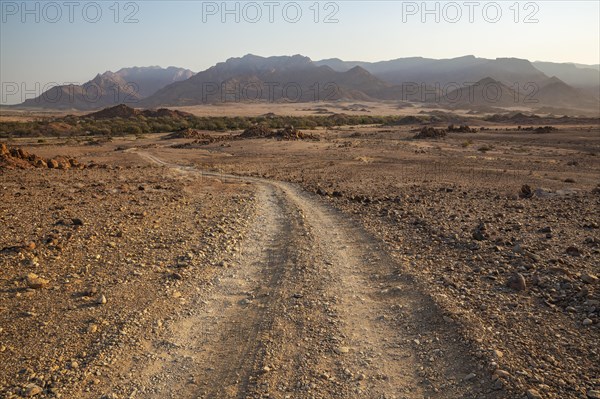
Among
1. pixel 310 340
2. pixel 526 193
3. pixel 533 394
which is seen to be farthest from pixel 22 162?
pixel 533 394

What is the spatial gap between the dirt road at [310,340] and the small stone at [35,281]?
2.25 m

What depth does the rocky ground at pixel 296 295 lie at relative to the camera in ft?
15.0

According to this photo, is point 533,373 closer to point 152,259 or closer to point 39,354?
point 39,354

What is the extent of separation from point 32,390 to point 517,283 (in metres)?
6.30

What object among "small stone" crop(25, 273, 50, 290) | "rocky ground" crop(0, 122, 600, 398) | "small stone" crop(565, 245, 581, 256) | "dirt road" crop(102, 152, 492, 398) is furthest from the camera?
"small stone" crop(565, 245, 581, 256)

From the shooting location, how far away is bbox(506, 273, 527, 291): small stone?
6.70m

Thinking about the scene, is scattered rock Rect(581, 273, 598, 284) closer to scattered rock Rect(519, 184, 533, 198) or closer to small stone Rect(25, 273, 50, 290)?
small stone Rect(25, 273, 50, 290)

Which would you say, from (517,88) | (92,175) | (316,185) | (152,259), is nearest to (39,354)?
(152,259)

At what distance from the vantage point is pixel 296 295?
6625 mm

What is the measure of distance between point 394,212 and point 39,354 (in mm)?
9130

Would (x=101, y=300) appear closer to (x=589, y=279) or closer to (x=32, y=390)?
(x=32, y=390)

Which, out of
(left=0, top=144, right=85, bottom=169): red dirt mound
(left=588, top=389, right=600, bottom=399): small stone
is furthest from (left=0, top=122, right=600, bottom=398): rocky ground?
(left=0, top=144, right=85, bottom=169): red dirt mound

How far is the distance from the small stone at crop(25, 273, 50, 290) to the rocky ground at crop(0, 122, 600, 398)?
41 millimetres

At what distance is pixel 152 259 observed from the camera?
8.07 m
